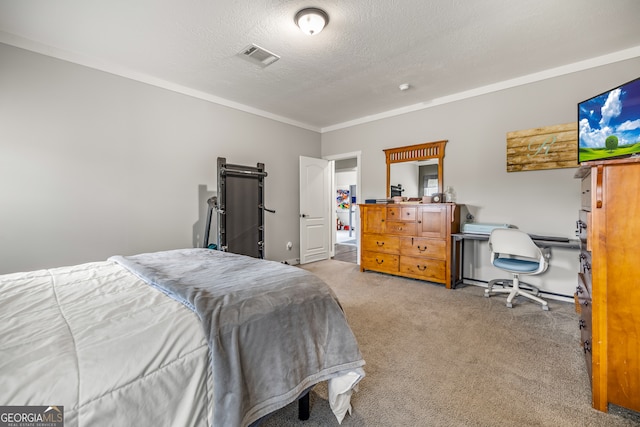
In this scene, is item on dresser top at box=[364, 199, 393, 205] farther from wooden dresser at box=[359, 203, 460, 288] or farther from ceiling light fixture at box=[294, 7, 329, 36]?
ceiling light fixture at box=[294, 7, 329, 36]

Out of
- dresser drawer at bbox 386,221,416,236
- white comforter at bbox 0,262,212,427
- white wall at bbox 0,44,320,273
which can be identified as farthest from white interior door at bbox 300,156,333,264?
white comforter at bbox 0,262,212,427

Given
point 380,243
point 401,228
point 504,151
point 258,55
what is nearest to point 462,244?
point 401,228

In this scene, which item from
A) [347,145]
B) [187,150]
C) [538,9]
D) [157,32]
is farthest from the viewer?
[347,145]

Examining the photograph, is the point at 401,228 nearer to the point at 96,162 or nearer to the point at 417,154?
the point at 417,154

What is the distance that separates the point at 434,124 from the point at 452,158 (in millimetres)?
591

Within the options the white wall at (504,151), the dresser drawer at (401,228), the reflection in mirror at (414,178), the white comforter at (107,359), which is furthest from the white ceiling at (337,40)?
the white comforter at (107,359)

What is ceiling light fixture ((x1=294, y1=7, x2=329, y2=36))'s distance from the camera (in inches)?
83.4

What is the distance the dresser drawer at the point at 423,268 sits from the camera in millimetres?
3566

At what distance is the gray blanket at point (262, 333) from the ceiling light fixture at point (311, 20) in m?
1.96

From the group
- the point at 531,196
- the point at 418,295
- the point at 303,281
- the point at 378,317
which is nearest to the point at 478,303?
the point at 418,295

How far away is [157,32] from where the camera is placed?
7.85 ft

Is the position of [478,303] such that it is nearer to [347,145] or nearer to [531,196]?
[531,196]

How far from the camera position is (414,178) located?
4.26m

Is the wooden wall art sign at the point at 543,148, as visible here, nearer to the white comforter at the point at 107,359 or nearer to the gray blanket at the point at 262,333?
the gray blanket at the point at 262,333
